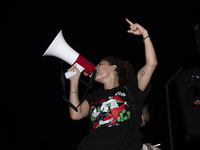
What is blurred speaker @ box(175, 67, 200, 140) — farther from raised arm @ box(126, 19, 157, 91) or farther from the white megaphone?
the white megaphone

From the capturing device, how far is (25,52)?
3408 mm

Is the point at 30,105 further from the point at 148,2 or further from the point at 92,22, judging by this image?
the point at 148,2

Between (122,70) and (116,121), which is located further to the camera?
(122,70)

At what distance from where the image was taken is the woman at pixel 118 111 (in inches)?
45.8

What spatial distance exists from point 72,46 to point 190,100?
3.13 m

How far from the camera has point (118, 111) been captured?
1.25 meters

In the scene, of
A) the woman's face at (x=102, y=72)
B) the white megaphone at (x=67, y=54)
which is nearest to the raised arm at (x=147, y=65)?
the woman's face at (x=102, y=72)

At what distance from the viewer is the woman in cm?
116

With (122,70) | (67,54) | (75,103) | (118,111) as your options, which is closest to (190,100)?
(118,111)

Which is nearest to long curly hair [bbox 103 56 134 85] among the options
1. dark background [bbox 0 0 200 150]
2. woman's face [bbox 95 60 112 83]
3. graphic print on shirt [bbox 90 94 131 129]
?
woman's face [bbox 95 60 112 83]

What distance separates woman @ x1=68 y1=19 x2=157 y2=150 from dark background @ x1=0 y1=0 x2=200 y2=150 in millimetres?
2103

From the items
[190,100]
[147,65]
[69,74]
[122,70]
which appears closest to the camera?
[190,100]

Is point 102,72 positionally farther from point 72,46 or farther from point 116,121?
point 72,46

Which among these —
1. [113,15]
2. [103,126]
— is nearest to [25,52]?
[113,15]
